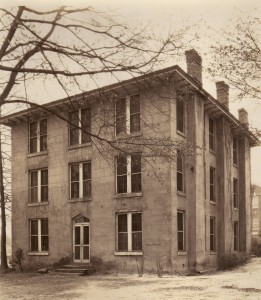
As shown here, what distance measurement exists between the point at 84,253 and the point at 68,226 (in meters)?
1.68

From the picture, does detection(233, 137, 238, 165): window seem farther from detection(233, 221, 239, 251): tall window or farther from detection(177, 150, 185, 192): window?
detection(177, 150, 185, 192): window

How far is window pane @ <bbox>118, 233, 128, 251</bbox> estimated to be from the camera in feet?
68.9

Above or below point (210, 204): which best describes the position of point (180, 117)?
above

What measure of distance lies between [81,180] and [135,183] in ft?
11.6

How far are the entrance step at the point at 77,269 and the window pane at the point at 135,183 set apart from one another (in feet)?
14.0

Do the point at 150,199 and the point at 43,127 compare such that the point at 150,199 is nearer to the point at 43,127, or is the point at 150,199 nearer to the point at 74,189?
the point at 74,189

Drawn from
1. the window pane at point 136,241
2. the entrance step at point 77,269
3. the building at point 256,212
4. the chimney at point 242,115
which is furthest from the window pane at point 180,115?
the building at point 256,212

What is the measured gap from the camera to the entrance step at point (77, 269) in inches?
834

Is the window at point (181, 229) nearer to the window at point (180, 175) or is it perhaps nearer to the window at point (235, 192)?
the window at point (180, 175)

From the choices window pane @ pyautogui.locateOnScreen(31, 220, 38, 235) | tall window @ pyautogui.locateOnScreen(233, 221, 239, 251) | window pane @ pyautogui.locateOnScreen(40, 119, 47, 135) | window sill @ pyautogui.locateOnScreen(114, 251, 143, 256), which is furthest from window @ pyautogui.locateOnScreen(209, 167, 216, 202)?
window pane @ pyautogui.locateOnScreen(31, 220, 38, 235)

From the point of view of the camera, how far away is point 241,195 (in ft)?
95.0

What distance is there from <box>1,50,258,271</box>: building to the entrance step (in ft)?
2.21

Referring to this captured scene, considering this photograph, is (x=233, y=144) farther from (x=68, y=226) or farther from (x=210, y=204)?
(x=68, y=226)

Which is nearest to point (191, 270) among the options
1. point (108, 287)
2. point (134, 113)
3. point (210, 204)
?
point (210, 204)
